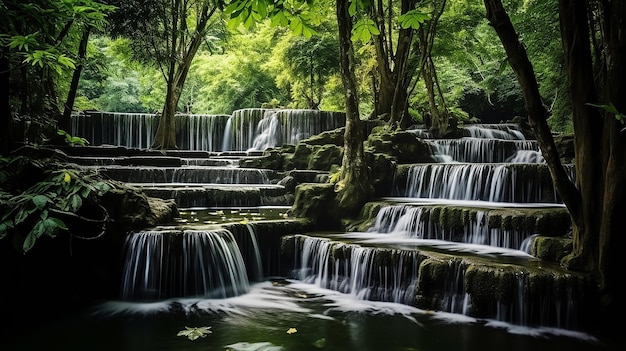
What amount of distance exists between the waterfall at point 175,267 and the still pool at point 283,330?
26 cm

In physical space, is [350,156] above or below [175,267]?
above

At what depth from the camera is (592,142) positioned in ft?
20.0

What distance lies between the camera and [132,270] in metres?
7.48

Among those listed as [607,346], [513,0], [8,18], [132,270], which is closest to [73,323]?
[132,270]

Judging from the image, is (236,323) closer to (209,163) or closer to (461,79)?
(209,163)

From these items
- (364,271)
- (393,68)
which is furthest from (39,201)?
(393,68)

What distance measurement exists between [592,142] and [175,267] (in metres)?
6.25

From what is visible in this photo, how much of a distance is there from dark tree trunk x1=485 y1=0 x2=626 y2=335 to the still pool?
96cm

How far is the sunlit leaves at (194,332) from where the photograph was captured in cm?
583

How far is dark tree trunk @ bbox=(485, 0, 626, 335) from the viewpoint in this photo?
223 inches

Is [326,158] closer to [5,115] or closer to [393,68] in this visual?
[393,68]

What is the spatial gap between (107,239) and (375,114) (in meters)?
14.0

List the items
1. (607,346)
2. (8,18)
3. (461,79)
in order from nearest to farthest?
(8,18) < (607,346) < (461,79)

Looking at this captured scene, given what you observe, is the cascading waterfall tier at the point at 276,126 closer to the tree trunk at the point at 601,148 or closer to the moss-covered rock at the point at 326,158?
the moss-covered rock at the point at 326,158
